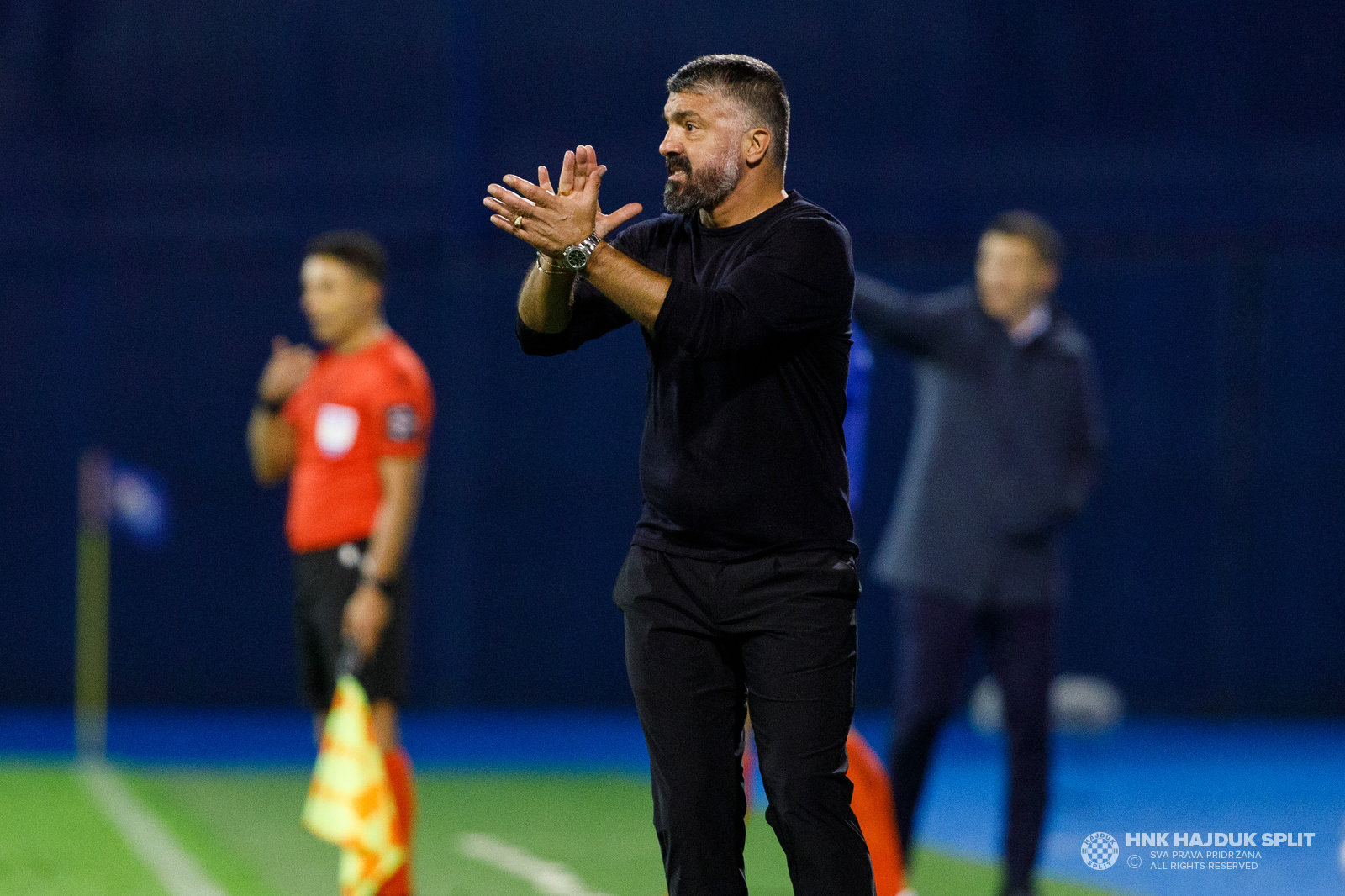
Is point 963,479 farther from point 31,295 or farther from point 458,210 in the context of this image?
point 31,295

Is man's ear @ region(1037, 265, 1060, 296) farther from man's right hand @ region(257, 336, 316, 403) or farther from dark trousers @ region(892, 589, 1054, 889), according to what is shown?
man's right hand @ region(257, 336, 316, 403)

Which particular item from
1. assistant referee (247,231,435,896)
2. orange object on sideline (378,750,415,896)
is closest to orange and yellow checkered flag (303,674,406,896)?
orange object on sideline (378,750,415,896)

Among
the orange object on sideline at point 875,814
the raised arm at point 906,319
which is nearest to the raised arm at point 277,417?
the raised arm at point 906,319

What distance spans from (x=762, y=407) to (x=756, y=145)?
21.5 inches

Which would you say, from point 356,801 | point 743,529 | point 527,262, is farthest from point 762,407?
point 527,262

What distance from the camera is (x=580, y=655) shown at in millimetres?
11812

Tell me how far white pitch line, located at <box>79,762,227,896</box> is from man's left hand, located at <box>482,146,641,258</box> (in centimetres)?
343

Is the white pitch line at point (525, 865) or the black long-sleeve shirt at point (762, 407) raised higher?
the black long-sleeve shirt at point (762, 407)

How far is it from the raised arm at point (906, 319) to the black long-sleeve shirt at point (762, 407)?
2.18m

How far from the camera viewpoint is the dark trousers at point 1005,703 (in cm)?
579

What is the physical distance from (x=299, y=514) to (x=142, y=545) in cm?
641

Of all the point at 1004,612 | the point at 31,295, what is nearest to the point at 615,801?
the point at 1004,612

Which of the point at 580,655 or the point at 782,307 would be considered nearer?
the point at 782,307

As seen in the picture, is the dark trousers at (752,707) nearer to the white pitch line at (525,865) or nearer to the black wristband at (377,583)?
the black wristband at (377,583)
